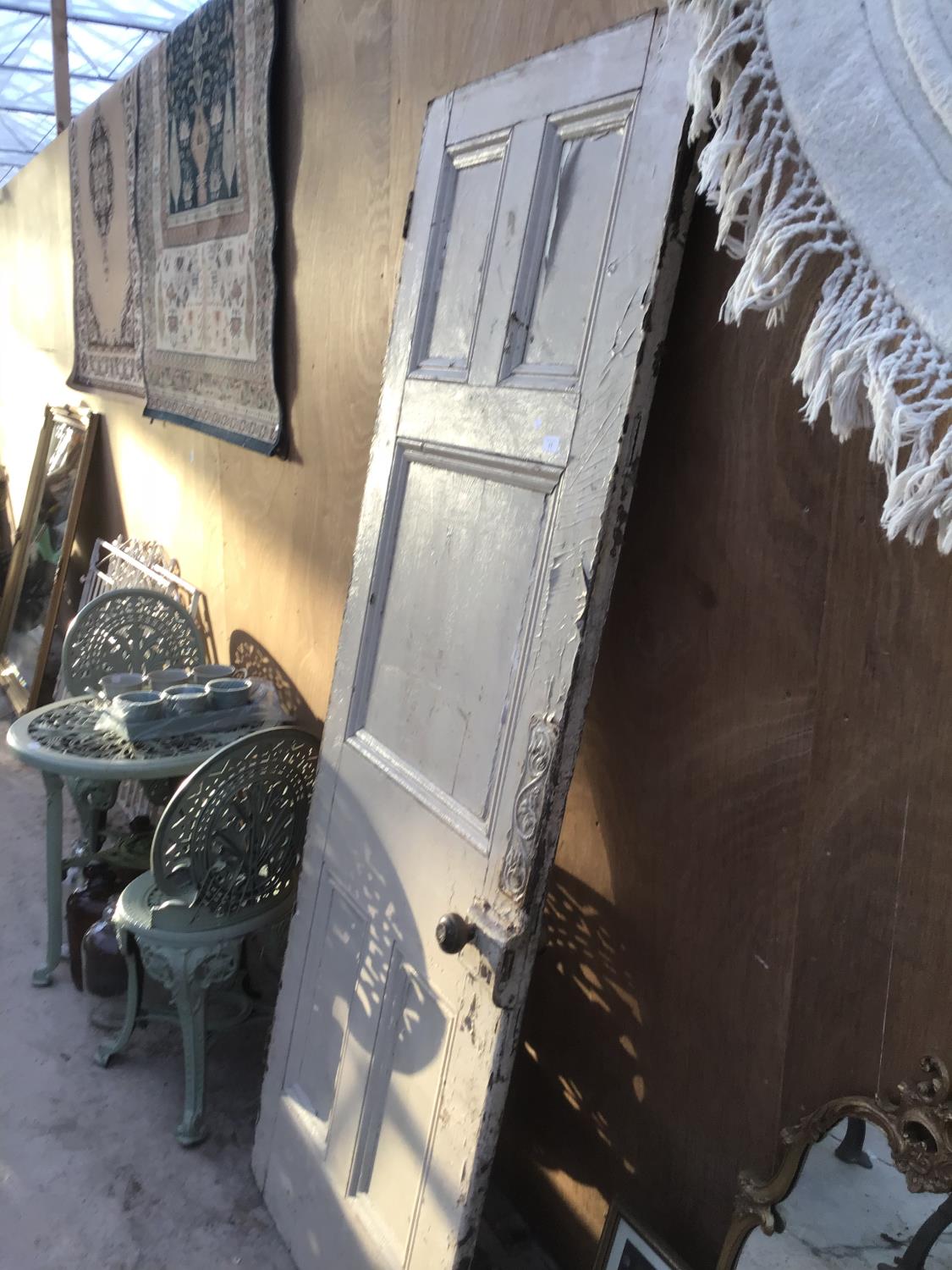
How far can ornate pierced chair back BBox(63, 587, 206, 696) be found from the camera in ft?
9.47

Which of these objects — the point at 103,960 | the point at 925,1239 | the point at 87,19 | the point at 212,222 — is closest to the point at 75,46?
the point at 87,19

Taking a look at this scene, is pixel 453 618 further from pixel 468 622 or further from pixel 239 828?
pixel 239 828

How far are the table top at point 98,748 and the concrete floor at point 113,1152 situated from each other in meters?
0.69

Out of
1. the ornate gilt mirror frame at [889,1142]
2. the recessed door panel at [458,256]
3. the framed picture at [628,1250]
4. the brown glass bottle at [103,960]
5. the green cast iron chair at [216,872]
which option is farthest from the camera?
the brown glass bottle at [103,960]

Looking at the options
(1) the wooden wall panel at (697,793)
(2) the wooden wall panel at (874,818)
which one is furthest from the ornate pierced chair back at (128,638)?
(2) the wooden wall panel at (874,818)

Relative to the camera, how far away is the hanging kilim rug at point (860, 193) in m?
0.72

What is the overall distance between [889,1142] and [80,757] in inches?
71.5

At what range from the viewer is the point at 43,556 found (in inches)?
171

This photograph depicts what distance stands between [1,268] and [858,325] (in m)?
6.52

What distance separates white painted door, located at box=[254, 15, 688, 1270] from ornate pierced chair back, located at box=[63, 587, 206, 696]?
1.34 metres

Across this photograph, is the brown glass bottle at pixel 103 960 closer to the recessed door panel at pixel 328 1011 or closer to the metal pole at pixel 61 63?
the recessed door panel at pixel 328 1011

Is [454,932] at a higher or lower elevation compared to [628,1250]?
higher

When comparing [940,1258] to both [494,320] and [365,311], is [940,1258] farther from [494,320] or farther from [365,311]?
[365,311]

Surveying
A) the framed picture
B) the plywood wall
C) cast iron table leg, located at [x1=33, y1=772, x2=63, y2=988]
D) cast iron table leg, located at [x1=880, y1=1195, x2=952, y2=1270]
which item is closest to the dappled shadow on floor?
the plywood wall
